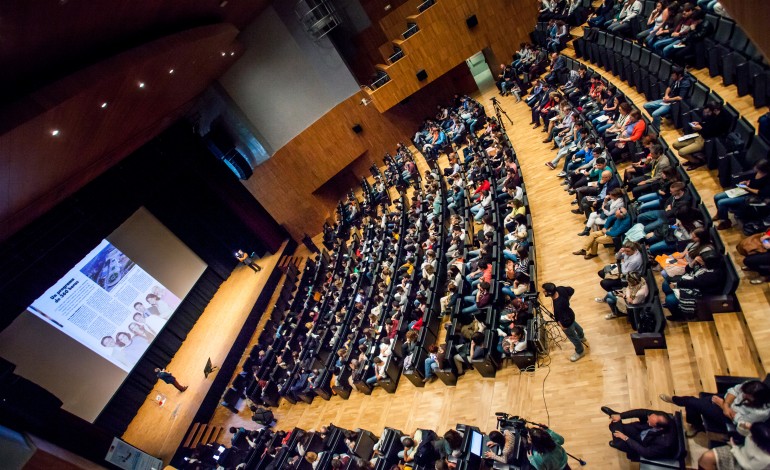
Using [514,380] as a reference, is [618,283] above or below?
above

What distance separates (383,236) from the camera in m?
10.3

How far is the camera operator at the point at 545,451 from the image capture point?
3.25m

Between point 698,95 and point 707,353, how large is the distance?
351 cm

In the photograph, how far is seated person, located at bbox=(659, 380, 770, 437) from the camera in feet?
8.05

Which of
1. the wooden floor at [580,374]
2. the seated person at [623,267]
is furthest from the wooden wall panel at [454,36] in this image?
the seated person at [623,267]

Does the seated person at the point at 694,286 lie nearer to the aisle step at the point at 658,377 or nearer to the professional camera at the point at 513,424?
the aisle step at the point at 658,377

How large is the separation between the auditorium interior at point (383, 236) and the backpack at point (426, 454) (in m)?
0.04

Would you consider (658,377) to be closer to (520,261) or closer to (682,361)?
(682,361)

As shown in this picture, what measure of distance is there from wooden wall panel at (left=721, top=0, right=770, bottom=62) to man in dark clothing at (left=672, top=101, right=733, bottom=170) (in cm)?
201

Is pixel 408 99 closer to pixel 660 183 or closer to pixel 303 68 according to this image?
pixel 303 68

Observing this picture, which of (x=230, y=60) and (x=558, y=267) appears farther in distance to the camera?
(x=230, y=60)

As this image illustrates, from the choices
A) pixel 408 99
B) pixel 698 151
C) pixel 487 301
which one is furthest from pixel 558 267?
pixel 408 99

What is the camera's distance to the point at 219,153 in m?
12.7

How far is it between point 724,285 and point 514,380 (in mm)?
2388
